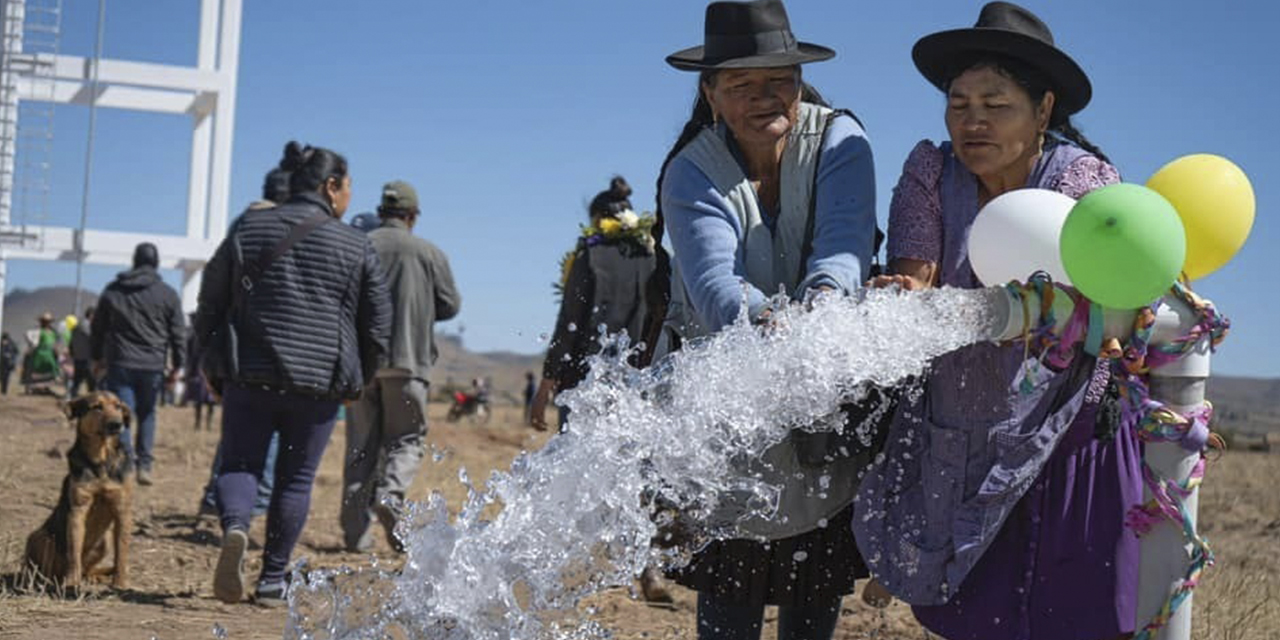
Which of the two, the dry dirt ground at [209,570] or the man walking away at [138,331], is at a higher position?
the man walking away at [138,331]

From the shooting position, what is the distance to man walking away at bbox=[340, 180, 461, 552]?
7.88 m

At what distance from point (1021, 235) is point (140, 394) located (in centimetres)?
886

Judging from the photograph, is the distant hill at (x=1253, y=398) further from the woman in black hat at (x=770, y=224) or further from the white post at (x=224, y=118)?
the woman in black hat at (x=770, y=224)

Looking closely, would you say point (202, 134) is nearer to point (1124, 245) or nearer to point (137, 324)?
point (137, 324)

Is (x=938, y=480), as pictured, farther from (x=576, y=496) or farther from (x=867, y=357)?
(x=576, y=496)

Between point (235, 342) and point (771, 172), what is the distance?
3.38 m

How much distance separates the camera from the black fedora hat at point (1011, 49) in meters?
2.99

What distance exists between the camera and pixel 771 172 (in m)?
3.38

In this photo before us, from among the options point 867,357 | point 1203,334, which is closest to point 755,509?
point 867,357

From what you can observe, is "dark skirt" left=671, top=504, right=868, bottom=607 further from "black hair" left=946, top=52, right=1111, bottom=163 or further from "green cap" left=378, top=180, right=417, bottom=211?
"green cap" left=378, top=180, right=417, bottom=211

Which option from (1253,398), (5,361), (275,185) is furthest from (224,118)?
(1253,398)

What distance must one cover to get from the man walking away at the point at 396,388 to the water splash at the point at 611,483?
474 centimetres

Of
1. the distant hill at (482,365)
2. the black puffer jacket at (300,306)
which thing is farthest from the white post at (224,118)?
the distant hill at (482,365)

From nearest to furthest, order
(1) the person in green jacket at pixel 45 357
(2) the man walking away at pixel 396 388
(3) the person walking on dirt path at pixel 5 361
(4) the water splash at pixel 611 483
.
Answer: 1. (4) the water splash at pixel 611 483
2. (2) the man walking away at pixel 396 388
3. (1) the person in green jacket at pixel 45 357
4. (3) the person walking on dirt path at pixel 5 361
